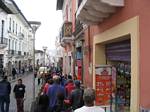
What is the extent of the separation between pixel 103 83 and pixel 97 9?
1615mm

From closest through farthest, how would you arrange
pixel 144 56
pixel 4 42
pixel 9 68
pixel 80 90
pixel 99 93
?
pixel 144 56
pixel 99 93
pixel 80 90
pixel 4 42
pixel 9 68

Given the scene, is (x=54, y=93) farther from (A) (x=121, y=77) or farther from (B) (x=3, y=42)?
(B) (x=3, y=42)

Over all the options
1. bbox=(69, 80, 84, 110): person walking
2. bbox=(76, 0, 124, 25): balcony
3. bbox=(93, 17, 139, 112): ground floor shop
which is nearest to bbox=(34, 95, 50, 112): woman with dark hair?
bbox=(69, 80, 84, 110): person walking

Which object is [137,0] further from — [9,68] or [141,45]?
[9,68]

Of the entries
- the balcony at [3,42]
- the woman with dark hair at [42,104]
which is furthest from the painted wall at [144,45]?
the balcony at [3,42]

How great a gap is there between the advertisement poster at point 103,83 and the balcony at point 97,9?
124cm

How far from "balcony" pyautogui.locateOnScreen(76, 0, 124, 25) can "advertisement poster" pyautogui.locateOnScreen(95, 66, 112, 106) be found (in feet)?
4.08

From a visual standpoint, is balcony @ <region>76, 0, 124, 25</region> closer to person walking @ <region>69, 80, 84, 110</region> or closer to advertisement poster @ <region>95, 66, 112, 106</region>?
advertisement poster @ <region>95, 66, 112, 106</region>

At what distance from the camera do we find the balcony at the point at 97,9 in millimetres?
8133

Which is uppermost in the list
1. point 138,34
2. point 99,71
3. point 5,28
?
point 5,28

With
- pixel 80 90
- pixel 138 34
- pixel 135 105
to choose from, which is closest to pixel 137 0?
pixel 138 34

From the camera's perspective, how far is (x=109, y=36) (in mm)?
9547

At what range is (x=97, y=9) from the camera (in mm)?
9094

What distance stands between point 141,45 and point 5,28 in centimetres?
4759
